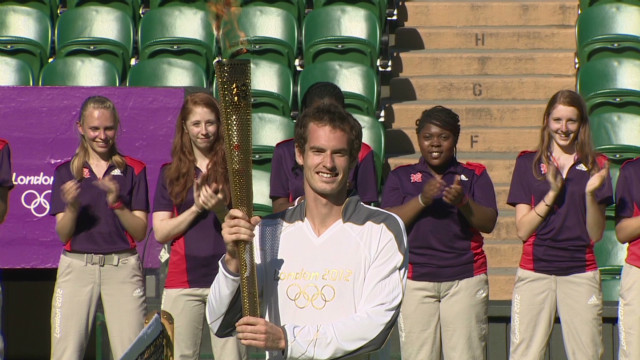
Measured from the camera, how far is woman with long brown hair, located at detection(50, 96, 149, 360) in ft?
17.7

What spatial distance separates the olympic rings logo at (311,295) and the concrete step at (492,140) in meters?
5.75

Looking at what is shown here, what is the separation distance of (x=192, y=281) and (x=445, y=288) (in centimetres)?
134

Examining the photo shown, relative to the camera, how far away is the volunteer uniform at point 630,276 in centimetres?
541

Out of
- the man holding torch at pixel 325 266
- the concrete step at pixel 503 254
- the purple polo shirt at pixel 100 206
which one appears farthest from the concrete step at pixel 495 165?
the man holding torch at pixel 325 266

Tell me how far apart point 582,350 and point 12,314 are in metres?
4.10

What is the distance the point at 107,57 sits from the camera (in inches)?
370

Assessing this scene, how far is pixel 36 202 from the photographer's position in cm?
648

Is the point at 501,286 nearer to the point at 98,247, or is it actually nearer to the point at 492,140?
the point at 492,140

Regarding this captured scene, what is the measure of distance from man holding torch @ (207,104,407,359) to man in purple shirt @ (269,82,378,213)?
208cm

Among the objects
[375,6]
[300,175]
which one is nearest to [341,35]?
[375,6]

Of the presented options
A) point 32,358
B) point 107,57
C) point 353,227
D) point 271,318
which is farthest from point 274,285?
point 107,57

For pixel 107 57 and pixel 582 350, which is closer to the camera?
pixel 582 350

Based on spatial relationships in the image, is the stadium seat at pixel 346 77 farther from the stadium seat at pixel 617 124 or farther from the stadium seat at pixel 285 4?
the stadium seat at pixel 617 124

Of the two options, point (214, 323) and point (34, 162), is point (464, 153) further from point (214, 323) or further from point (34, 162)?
point (214, 323)
